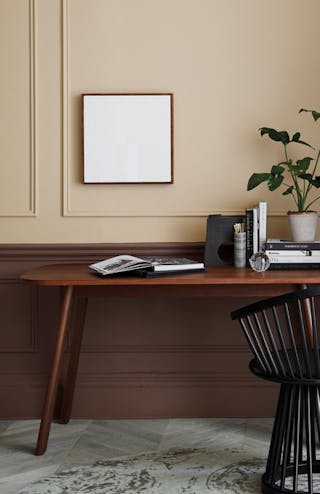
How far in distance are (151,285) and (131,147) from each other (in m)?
0.77

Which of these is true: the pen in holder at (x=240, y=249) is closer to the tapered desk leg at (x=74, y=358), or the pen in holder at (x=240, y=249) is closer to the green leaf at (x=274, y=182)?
the green leaf at (x=274, y=182)

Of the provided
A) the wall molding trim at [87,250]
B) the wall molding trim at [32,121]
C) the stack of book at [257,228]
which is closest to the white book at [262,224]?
the stack of book at [257,228]

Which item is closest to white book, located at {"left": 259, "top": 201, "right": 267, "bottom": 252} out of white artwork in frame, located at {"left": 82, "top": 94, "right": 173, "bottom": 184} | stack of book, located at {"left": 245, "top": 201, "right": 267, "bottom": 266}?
stack of book, located at {"left": 245, "top": 201, "right": 267, "bottom": 266}

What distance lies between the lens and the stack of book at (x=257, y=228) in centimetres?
296

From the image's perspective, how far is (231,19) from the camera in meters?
3.16

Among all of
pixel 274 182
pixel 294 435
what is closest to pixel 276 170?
pixel 274 182

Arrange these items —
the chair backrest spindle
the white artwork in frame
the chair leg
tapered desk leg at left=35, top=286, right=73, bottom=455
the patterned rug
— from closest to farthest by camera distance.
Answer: the chair backrest spindle < the chair leg < the patterned rug < tapered desk leg at left=35, top=286, right=73, bottom=455 < the white artwork in frame

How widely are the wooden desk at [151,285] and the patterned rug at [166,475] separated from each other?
0.31m

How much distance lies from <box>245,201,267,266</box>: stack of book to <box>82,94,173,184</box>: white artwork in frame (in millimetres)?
456

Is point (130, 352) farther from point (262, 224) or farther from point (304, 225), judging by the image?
point (304, 225)

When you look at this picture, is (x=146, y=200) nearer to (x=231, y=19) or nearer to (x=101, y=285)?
(x=101, y=285)

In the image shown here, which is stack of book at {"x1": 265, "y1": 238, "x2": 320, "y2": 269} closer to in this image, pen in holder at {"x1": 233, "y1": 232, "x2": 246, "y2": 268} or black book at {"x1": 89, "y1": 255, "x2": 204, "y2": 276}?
pen in holder at {"x1": 233, "y1": 232, "x2": 246, "y2": 268}

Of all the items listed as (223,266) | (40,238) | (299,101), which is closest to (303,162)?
(299,101)

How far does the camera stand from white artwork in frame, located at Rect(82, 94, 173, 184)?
315cm
